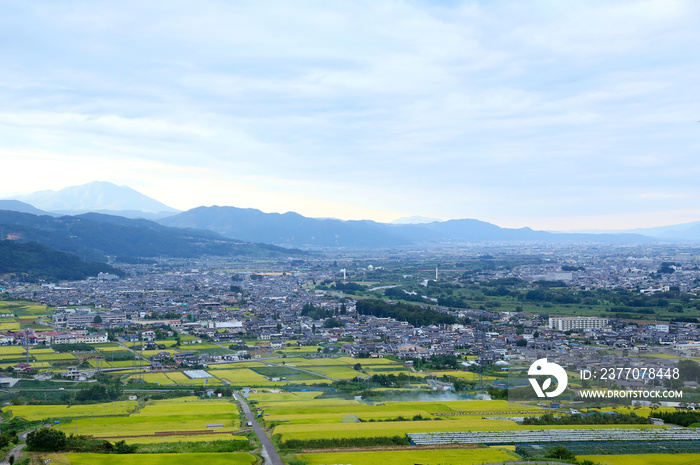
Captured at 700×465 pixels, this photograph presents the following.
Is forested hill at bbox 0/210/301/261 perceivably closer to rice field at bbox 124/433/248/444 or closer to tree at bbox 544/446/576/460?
rice field at bbox 124/433/248/444

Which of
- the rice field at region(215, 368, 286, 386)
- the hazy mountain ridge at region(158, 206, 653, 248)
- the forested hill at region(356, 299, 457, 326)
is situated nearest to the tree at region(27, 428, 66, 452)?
the rice field at region(215, 368, 286, 386)

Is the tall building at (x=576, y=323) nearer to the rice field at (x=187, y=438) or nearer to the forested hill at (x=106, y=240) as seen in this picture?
the rice field at (x=187, y=438)

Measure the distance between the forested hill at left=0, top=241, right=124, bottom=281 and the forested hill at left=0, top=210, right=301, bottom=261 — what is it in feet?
39.8

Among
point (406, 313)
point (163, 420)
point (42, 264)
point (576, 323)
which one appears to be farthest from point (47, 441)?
point (42, 264)

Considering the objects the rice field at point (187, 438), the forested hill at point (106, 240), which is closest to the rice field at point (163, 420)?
the rice field at point (187, 438)

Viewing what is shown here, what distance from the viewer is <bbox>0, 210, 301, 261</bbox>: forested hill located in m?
72.1

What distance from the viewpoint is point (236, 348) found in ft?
80.2

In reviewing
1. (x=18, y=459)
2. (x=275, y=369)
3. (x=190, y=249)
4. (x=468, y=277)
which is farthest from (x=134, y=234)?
(x=18, y=459)

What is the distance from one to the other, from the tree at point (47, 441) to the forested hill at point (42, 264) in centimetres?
4133

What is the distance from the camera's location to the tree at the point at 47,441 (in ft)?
38.2

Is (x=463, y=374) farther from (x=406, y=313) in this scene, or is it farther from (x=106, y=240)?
(x=106, y=240)

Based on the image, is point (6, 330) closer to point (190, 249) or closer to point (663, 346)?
point (663, 346)

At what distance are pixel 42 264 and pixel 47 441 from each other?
47052 mm

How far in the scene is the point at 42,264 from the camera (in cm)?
5419
